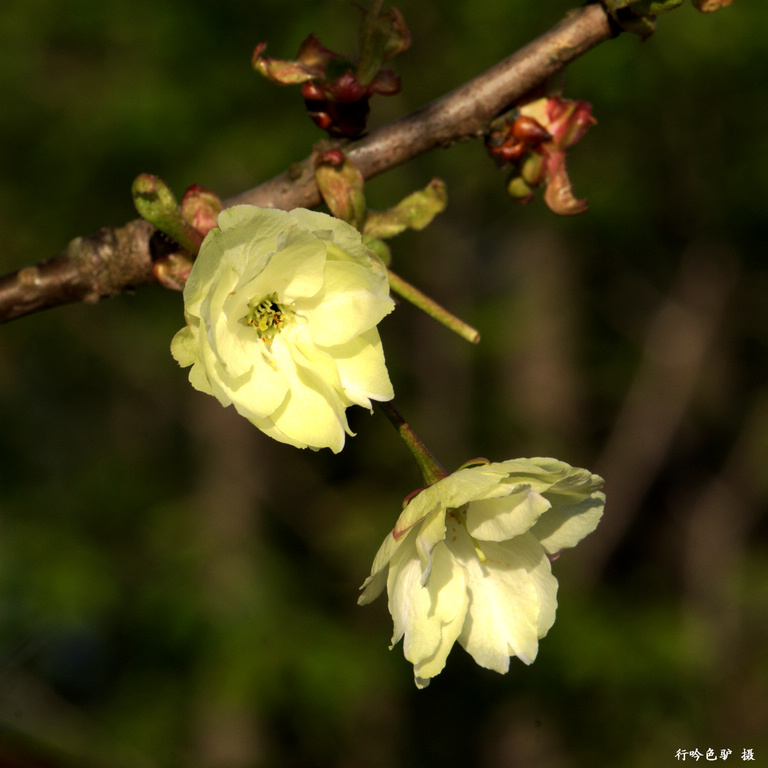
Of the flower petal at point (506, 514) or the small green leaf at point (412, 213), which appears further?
the small green leaf at point (412, 213)

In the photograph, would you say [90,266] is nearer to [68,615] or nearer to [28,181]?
[68,615]

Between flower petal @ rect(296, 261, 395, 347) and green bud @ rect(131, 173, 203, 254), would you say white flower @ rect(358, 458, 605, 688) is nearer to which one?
flower petal @ rect(296, 261, 395, 347)

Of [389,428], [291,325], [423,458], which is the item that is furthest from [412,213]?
[389,428]

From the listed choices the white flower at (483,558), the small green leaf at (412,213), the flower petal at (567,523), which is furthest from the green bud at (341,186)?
the flower petal at (567,523)

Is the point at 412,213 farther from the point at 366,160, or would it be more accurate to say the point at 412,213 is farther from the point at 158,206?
the point at 158,206

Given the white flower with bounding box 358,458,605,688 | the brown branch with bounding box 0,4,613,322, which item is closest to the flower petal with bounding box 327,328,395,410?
the white flower with bounding box 358,458,605,688

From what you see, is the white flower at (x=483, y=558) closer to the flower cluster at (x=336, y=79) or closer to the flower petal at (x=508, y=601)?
the flower petal at (x=508, y=601)

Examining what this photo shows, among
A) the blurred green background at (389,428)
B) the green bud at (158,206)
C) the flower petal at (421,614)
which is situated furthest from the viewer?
the blurred green background at (389,428)
